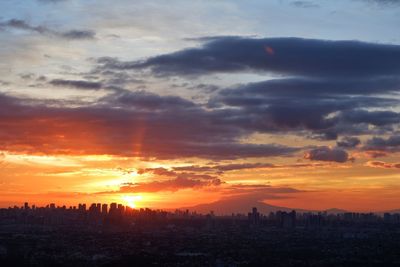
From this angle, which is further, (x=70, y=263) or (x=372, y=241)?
(x=372, y=241)

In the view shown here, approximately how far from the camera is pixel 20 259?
93.2 m

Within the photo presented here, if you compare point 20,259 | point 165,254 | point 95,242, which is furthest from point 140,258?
point 95,242

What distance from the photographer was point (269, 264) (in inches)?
4040

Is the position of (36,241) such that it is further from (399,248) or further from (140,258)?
(399,248)

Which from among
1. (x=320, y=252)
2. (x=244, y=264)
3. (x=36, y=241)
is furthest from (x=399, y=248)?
(x=36, y=241)

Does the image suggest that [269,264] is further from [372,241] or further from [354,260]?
[372,241]

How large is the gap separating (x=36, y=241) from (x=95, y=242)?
11.2 m

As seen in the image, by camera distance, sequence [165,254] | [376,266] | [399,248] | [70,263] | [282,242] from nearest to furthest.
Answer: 1. [70,263]
2. [376,266]
3. [165,254]
4. [399,248]
5. [282,242]

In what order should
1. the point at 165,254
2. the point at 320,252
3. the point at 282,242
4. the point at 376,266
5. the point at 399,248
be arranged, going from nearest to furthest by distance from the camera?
1. the point at 376,266
2. the point at 165,254
3. the point at 320,252
4. the point at 399,248
5. the point at 282,242

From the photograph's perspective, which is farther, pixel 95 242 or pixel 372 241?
pixel 372 241

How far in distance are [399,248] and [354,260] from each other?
26315mm

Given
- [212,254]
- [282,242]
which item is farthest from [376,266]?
[282,242]

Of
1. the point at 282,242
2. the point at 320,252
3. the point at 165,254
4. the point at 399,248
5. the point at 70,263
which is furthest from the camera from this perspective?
the point at 282,242

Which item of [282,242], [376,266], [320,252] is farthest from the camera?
[282,242]
